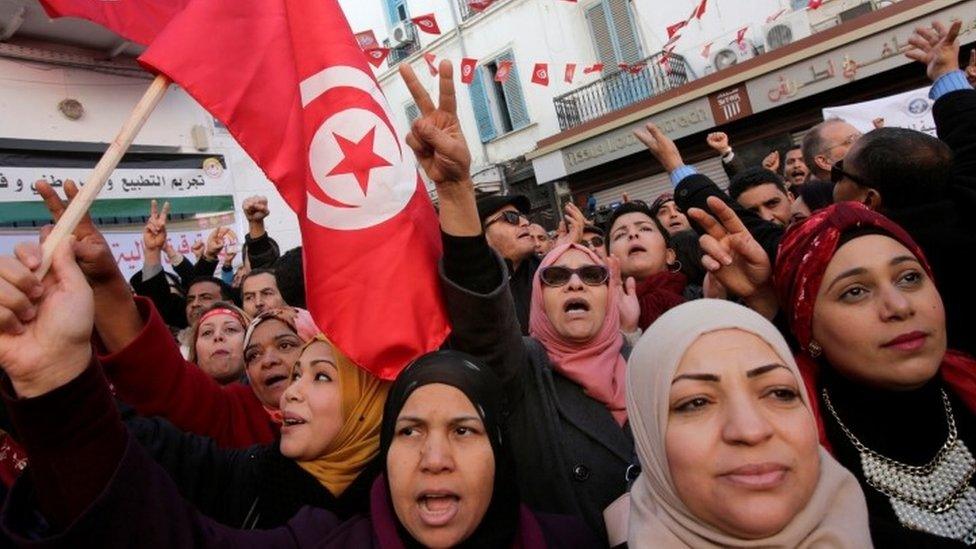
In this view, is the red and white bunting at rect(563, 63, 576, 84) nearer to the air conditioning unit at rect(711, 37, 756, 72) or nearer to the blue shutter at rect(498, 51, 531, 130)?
the blue shutter at rect(498, 51, 531, 130)

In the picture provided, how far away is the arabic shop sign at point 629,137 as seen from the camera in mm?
11156

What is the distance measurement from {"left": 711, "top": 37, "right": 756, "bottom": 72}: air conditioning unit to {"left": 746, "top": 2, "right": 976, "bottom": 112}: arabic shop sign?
0.82 metres

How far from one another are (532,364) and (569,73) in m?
11.7

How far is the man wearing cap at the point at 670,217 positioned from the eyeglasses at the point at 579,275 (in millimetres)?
1802

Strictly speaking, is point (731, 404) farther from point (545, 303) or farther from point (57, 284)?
point (57, 284)

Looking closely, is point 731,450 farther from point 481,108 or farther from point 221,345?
point 481,108

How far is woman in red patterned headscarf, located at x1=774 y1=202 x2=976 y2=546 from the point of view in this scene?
4.63 ft

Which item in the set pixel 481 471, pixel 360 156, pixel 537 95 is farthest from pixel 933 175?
pixel 537 95

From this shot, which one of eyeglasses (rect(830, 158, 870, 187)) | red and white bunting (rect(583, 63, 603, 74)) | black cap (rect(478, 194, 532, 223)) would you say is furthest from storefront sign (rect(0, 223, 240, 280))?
red and white bunting (rect(583, 63, 603, 74))

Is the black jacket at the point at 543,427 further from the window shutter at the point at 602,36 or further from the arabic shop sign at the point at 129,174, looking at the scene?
the window shutter at the point at 602,36

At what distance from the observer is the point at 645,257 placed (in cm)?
315

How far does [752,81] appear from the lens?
34.6 feet

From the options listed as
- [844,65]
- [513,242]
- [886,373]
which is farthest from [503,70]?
[886,373]

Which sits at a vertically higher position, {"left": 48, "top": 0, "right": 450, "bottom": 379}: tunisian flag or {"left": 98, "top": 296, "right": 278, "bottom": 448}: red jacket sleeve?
{"left": 48, "top": 0, "right": 450, "bottom": 379}: tunisian flag
